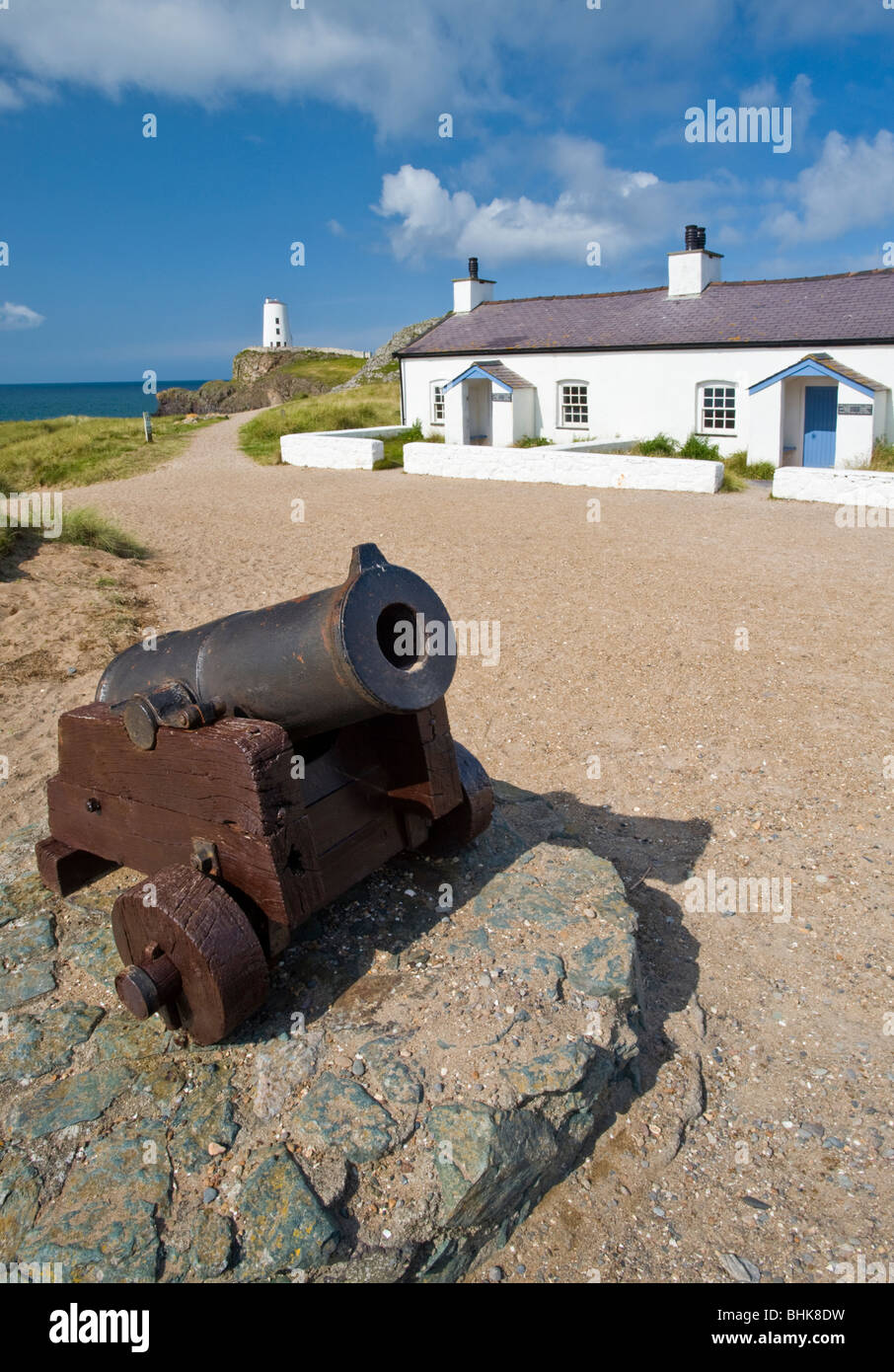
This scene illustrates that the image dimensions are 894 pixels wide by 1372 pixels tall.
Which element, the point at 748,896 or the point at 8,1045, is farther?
the point at 748,896

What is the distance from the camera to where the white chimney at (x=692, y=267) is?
66.3ft

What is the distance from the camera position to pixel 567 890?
354 cm

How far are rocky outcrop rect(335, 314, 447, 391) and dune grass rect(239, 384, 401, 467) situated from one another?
190 inches

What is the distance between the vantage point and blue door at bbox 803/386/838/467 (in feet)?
58.4

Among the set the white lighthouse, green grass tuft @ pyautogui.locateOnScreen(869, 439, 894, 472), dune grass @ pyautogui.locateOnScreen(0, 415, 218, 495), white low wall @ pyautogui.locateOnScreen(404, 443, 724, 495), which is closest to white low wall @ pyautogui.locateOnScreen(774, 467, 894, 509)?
white low wall @ pyautogui.locateOnScreen(404, 443, 724, 495)

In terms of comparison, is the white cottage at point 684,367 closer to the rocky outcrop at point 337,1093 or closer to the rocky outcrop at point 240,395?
the rocky outcrop at point 337,1093

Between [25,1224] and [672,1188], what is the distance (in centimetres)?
177

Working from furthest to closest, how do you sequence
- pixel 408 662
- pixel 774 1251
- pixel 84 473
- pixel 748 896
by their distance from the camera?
pixel 84 473 → pixel 748 896 → pixel 408 662 → pixel 774 1251

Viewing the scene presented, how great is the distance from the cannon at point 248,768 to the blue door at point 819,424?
1697 cm

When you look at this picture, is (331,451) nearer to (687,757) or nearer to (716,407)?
(716,407)

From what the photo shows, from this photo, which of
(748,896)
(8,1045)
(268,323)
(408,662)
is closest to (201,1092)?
(8,1045)

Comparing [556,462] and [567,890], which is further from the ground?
[556,462]
